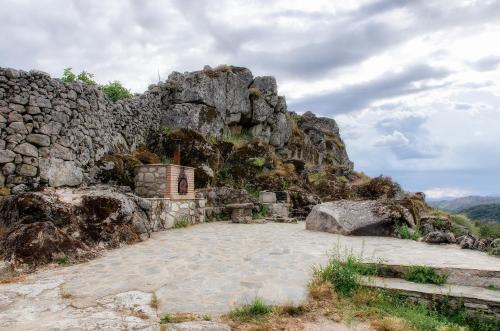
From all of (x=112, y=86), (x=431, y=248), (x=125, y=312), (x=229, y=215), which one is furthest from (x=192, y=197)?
(x=112, y=86)

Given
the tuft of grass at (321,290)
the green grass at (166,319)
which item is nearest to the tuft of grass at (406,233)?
the tuft of grass at (321,290)

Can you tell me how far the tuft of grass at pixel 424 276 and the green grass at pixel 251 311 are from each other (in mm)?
2581

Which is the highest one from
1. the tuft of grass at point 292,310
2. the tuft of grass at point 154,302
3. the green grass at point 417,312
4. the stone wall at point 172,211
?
the stone wall at point 172,211

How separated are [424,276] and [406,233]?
465cm

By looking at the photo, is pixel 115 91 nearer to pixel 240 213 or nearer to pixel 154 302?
pixel 240 213

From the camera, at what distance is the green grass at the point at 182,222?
39.7 feet

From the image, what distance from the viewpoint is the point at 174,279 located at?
18.0 ft

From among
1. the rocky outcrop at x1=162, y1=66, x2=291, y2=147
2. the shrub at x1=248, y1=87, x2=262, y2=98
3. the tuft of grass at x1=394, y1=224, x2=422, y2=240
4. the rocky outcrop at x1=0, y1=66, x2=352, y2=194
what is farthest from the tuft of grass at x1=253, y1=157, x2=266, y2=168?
the tuft of grass at x1=394, y1=224, x2=422, y2=240

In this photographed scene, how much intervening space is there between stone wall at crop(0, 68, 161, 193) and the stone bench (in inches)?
220

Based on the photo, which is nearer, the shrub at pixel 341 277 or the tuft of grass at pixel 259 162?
the shrub at pixel 341 277

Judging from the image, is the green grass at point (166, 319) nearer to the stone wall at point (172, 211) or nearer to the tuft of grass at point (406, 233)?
the stone wall at point (172, 211)

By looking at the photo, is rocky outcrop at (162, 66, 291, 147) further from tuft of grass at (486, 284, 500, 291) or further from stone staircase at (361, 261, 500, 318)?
tuft of grass at (486, 284, 500, 291)

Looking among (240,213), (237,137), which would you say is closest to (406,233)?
(240,213)

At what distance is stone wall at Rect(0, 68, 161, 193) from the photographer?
34.8 ft
